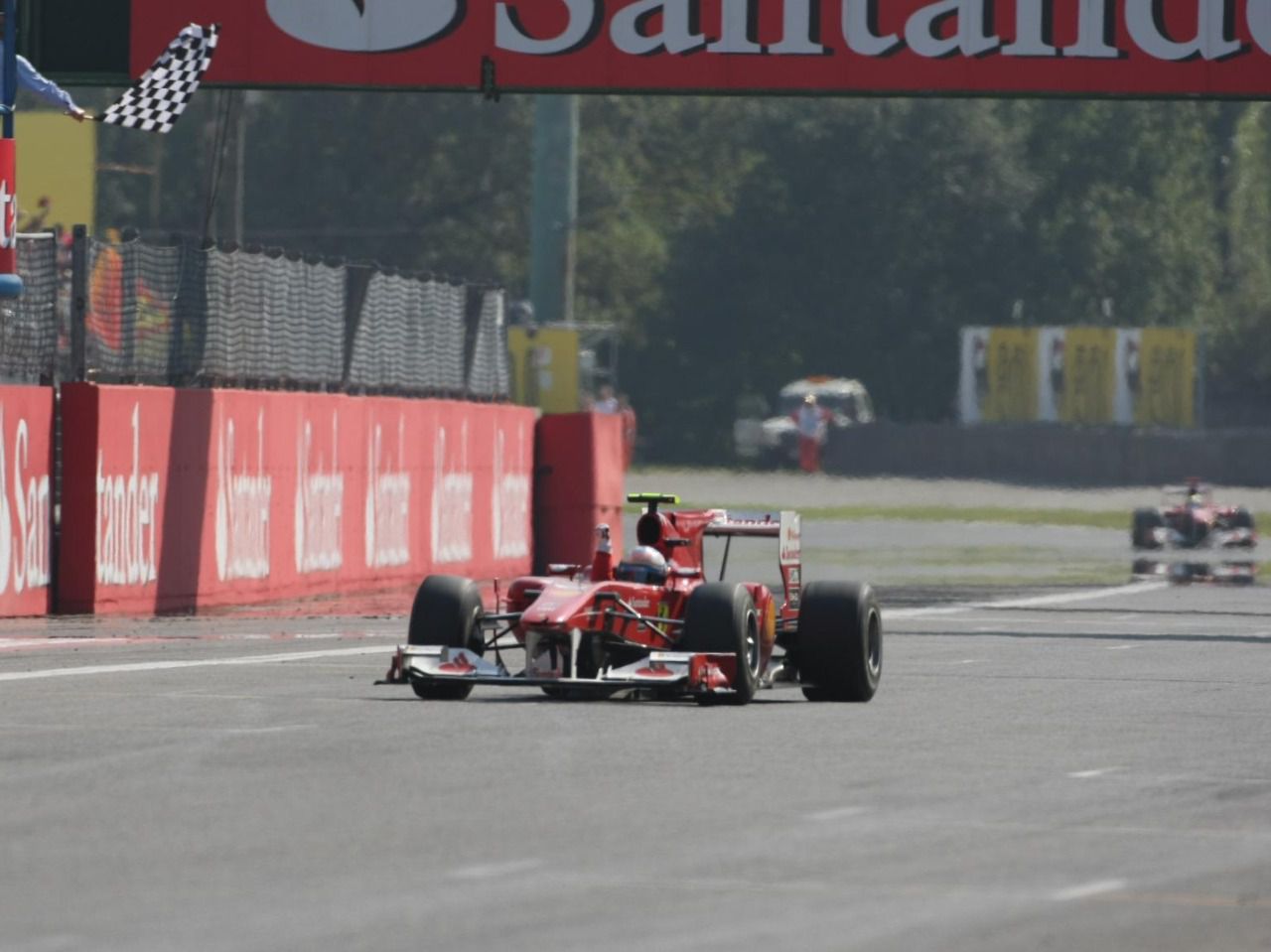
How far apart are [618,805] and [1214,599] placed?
18.8 meters

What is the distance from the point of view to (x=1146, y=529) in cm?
3916

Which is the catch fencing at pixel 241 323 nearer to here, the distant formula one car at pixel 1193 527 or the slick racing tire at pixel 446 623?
the slick racing tire at pixel 446 623

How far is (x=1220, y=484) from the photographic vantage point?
194 feet

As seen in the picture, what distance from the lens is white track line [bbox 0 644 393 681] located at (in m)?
16.2

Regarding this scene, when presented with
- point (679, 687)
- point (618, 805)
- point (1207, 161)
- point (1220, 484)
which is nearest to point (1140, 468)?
point (1220, 484)

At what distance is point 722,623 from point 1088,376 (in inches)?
2308

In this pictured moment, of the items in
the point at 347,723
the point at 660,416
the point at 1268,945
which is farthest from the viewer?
the point at 660,416

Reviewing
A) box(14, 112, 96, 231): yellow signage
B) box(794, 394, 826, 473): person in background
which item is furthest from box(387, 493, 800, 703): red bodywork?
box(794, 394, 826, 473): person in background

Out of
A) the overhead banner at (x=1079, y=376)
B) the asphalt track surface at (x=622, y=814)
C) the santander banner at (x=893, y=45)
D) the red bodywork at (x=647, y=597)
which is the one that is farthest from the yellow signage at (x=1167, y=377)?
the red bodywork at (x=647, y=597)

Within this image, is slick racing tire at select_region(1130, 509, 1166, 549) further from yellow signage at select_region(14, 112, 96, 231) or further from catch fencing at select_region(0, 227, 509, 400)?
yellow signage at select_region(14, 112, 96, 231)

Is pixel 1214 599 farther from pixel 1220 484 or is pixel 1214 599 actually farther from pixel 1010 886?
pixel 1220 484

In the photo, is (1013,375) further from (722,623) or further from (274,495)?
(722,623)

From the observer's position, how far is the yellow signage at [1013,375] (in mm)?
72312

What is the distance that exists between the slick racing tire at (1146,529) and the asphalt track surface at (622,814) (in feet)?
71.9
